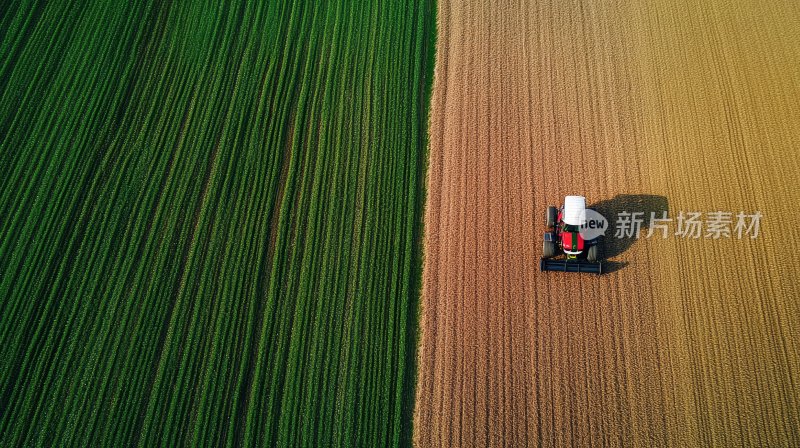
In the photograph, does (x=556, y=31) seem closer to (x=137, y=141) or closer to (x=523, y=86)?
(x=523, y=86)

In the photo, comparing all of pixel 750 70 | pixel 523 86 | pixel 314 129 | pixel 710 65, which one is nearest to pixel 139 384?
pixel 314 129

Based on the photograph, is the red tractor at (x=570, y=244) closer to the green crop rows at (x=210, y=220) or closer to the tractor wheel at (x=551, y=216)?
the tractor wheel at (x=551, y=216)

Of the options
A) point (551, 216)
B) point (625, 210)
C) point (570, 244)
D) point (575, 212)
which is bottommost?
point (570, 244)

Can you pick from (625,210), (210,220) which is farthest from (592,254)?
(210,220)

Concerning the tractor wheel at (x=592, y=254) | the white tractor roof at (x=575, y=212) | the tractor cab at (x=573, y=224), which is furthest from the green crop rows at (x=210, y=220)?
the tractor wheel at (x=592, y=254)

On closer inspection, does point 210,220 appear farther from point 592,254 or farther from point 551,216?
point 592,254

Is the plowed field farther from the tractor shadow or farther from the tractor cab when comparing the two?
the tractor cab
